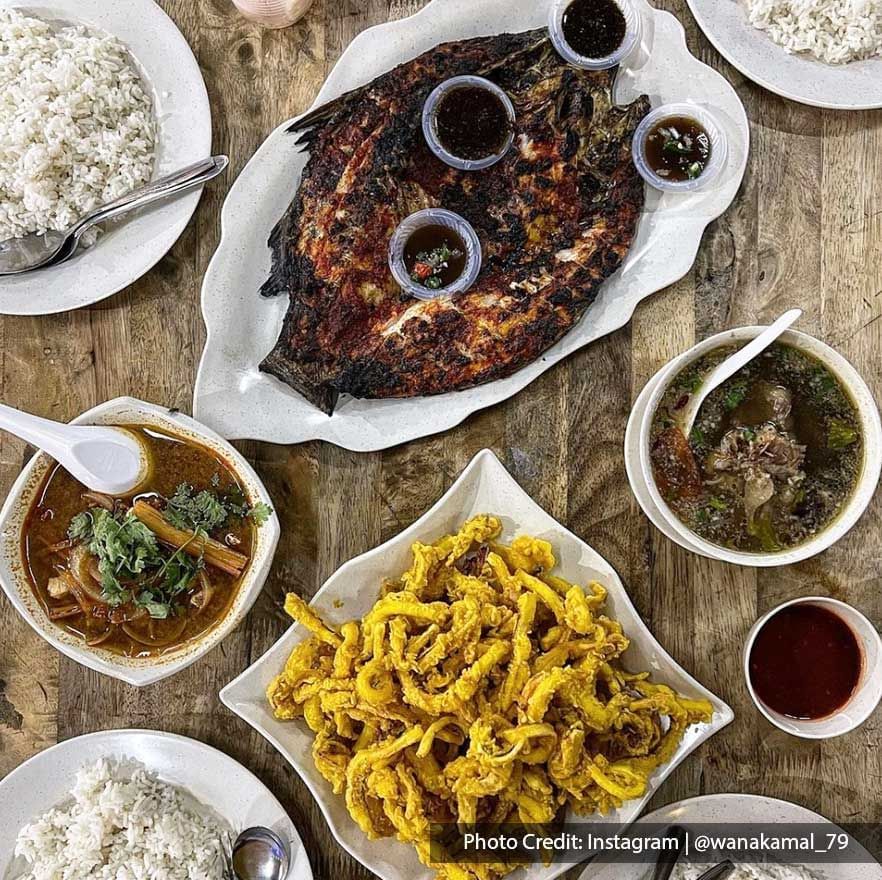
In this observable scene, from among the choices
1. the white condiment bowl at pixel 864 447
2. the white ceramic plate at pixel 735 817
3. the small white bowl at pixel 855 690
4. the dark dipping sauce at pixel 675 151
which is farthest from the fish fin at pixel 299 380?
the white ceramic plate at pixel 735 817

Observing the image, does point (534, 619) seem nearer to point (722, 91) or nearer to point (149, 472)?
point (149, 472)

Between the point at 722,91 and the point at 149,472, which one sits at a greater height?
the point at 722,91

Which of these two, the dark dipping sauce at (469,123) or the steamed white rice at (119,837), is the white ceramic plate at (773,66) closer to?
the dark dipping sauce at (469,123)

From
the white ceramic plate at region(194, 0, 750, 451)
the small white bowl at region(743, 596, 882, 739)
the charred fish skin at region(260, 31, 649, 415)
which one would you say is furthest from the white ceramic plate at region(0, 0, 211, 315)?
the small white bowl at region(743, 596, 882, 739)

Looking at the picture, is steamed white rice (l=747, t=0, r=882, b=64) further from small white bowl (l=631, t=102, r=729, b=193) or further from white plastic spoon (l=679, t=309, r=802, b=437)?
white plastic spoon (l=679, t=309, r=802, b=437)

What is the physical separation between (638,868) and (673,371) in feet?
4.33

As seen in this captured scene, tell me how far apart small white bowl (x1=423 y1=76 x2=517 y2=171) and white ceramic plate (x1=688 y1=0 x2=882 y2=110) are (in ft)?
1.99

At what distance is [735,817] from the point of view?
2287mm

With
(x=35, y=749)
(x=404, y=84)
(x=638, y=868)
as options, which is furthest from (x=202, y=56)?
(x=638, y=868)

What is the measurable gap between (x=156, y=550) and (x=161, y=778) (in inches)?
26.0

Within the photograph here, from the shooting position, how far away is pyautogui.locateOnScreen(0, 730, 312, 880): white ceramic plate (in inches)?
91.7

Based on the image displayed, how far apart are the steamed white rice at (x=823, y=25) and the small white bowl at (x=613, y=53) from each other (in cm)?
32

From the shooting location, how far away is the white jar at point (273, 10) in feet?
7.65

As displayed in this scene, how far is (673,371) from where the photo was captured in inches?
83.7
